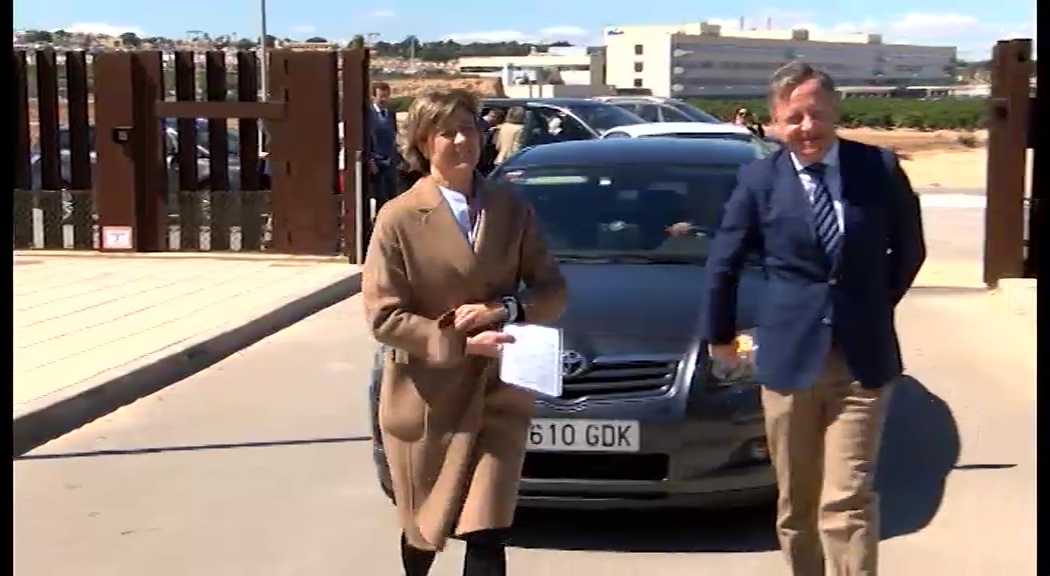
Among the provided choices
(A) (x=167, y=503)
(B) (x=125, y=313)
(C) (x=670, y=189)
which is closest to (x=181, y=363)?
(B) (x=125, y=313)

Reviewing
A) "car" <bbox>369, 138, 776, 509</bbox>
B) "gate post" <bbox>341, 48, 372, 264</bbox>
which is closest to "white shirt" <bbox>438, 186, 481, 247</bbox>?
"car" <bbox>369, 138, 776, 509</bbox>

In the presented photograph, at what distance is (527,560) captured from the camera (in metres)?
5.30

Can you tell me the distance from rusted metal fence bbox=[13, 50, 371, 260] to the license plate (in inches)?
331

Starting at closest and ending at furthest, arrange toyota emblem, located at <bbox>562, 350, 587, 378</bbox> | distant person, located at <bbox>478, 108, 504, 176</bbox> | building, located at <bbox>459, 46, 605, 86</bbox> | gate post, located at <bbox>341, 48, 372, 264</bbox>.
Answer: toyota emblem, located at <bbox>562, 350, 587, 378</bbox> < gate post, located at <bbox>341, 48, 372, 264</bbox> < distant person, located at <bbox>478, 108, 504, 176</bbox> < building, located at <bbox>459, 46, 605, 86</bbox>

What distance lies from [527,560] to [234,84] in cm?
1023

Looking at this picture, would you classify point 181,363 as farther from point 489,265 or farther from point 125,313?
point 489,265

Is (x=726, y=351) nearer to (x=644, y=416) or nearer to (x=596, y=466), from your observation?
(x=644, y=416)

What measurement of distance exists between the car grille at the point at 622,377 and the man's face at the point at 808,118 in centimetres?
138

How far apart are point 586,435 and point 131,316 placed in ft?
20.2

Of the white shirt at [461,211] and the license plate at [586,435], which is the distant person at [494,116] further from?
the white shirt at [461,211]

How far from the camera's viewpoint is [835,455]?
4207mm

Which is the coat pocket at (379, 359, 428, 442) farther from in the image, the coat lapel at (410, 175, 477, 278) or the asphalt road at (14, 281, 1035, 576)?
the asphalt road at (14, 281, 1035, 576)

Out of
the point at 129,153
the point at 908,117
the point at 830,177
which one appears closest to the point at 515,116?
the point at 129,153

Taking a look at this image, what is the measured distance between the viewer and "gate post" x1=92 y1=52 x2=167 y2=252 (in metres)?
13.9
